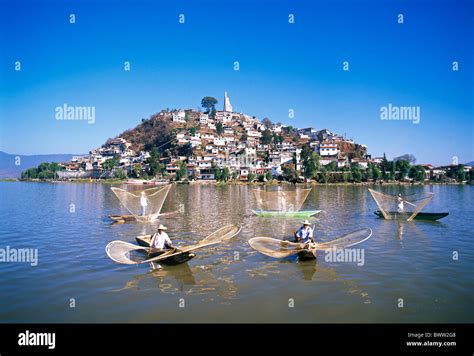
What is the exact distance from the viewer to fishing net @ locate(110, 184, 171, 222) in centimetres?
2045

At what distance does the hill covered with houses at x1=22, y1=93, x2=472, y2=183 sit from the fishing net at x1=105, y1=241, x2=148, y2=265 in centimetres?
7561

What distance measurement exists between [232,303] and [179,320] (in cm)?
131

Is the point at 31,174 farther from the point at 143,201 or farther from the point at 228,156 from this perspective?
the point at 143,201

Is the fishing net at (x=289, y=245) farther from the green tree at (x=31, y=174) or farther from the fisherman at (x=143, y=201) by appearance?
the green tree at (x=31, y=174)

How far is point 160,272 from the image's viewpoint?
1071 centimetres

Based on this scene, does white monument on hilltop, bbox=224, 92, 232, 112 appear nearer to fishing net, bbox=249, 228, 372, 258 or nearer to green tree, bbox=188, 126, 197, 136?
green tree, bbox=188, 126, 197, 136

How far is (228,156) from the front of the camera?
339 feet

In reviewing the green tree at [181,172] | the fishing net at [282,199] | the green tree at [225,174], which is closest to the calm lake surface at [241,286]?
the fishing net at [282,199]

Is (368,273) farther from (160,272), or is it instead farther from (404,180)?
(404,180)

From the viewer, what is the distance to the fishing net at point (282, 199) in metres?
22.8

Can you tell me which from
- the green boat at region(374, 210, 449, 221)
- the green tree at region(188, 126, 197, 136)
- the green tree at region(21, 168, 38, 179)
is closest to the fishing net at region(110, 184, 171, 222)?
the green boat at region(374, 210, 449, 221)

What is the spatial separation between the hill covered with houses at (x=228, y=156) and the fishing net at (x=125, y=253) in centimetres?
7561
